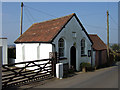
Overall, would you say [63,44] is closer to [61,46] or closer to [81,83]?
[61,46]

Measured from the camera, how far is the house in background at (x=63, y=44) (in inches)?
432

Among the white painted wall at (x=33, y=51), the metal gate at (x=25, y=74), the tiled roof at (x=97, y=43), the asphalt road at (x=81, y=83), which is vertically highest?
the tiled roof at (x=97, y=43)

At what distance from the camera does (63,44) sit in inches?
461

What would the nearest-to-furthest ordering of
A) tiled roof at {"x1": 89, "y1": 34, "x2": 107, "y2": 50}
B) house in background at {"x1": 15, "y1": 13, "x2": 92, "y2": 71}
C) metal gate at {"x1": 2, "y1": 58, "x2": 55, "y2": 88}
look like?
metal gate at {"x1": 2, "y1": 58, "x2": 55, "y2": 88} → house in background at {"x1": 15, "y1": 13, "x2": 92, "y2": 71} → tiled roof at {"x1": 89, "y1": 34, "x2": 107, "y2": 50}

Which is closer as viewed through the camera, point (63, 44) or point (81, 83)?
point (81, 83)

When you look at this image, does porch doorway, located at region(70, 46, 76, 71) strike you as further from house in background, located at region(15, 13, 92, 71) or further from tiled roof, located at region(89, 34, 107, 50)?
tiled roof, located at region(89, 34, 107, 50)

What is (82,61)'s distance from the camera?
1341 centimetres

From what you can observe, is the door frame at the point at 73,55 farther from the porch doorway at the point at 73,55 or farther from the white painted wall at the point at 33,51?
the white painted wall at the point at 33,51

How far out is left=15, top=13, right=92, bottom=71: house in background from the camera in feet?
36.0

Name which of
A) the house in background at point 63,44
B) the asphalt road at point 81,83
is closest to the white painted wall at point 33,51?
the house in background at point 63,44

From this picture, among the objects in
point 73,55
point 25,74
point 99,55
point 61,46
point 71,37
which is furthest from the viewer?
point 99,55

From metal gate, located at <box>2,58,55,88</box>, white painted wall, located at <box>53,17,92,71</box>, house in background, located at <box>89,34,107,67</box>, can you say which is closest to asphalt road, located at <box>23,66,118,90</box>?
metal gate, located at <box>2,58,55,88</box>

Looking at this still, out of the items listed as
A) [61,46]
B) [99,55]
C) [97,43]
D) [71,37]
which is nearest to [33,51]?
[61,46]

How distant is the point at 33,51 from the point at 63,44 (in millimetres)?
3422
